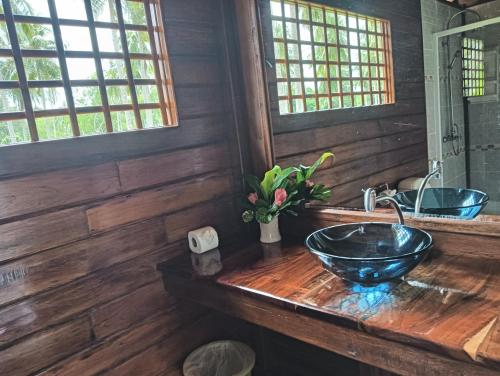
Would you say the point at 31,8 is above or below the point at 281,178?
above

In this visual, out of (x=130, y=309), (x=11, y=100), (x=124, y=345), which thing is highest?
(x=11, y=100)

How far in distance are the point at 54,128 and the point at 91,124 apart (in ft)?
0.45

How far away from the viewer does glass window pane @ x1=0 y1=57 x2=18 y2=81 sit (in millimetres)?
1332

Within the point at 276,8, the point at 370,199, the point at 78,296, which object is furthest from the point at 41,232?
the point at 276,8

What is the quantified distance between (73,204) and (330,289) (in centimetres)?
98

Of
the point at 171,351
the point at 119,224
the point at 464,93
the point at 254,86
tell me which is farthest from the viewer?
the point at 254,86

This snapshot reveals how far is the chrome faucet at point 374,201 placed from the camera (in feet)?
5.12

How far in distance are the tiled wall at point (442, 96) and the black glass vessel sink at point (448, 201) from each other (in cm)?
5

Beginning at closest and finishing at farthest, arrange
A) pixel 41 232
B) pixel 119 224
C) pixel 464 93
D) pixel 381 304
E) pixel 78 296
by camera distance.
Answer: pixel 381 304 → pixel 464 93 → pixel 41 232 → pixel 78 296 → pixel 119 224

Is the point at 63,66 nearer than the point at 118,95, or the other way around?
the point at 63,66

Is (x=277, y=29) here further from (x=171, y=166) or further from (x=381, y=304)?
(x=381, y=304)

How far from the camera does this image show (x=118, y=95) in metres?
1.62

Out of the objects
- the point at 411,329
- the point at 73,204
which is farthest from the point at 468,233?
the point at 73,204

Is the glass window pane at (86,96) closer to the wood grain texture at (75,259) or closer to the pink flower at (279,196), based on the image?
the wood grain texture at (75,259)
